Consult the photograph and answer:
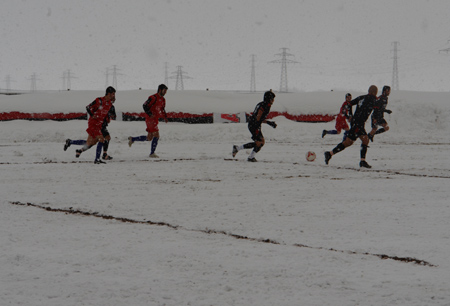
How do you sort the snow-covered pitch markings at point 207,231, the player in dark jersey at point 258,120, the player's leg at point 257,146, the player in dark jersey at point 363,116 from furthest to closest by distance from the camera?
the player's leg at point 257,146 → the player in dark jersey at point 258,120 → the player in dark jersey at point 363,116 → the snow-covered pitch markings at point 207,231

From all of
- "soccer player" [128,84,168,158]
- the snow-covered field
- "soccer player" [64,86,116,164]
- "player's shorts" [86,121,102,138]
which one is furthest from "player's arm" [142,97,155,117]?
the snow-covered field

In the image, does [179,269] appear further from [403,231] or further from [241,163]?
[241,163]

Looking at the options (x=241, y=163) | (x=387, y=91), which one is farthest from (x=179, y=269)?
(x=387, y=91)

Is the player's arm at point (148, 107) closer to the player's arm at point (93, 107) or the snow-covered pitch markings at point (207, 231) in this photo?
the player's arm at point (93, 107)

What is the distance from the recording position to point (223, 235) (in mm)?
3848

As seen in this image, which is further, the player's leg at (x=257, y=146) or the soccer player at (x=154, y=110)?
the soccer player at (x=154, y=110)

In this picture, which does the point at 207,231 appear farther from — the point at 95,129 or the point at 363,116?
the point at 95,129

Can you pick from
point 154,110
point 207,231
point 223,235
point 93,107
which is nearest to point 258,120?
point 154,110

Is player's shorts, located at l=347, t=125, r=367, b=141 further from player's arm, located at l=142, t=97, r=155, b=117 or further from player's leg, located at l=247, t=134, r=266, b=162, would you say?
player's arm, located at l=142, t=97, r=155, b=117

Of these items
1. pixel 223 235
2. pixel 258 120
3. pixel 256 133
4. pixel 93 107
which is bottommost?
pixel 223 235

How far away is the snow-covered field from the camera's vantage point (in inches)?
103

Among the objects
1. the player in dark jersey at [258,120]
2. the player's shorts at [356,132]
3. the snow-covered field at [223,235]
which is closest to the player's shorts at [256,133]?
the player in dark jersey at [258,120]

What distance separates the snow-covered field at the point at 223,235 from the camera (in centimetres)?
261

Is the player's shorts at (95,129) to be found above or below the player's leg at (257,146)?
above
